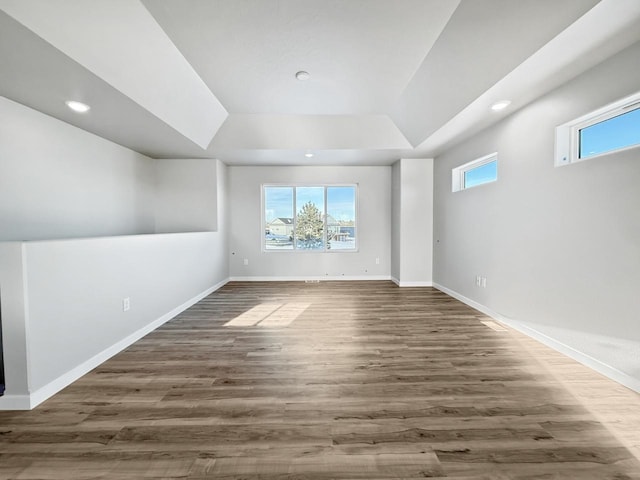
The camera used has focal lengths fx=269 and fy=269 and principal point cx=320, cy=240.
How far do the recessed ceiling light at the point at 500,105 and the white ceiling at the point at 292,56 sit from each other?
8cm

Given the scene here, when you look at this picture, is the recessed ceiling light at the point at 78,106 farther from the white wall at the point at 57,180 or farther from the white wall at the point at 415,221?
the white wall at the point at 415,221

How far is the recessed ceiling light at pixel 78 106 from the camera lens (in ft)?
8.04

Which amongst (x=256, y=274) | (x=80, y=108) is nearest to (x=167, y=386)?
(x=80, y=108)

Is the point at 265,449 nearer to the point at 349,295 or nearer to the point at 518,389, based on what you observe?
the point at 518,389

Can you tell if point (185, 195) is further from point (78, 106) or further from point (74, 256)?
point (74, 256)

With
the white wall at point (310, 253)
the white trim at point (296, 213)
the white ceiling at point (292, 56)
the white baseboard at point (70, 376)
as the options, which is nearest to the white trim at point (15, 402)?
the white baseboard at point (70, 376)

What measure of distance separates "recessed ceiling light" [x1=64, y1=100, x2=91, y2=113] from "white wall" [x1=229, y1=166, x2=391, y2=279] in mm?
2962

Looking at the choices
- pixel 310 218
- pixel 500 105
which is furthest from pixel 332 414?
pixel 310 218

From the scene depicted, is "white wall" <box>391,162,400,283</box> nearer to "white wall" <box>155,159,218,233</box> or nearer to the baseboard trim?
the baseboard trim

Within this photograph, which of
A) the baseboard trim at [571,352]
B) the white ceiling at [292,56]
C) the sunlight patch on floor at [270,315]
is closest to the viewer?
the white ceiling at [292,56]

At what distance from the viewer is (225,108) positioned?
11.7 feet

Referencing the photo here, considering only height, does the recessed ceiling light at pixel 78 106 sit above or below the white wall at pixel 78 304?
above

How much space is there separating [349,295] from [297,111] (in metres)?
2.90

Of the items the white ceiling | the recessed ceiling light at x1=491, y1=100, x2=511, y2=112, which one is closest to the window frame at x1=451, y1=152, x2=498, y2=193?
the white ceiling
